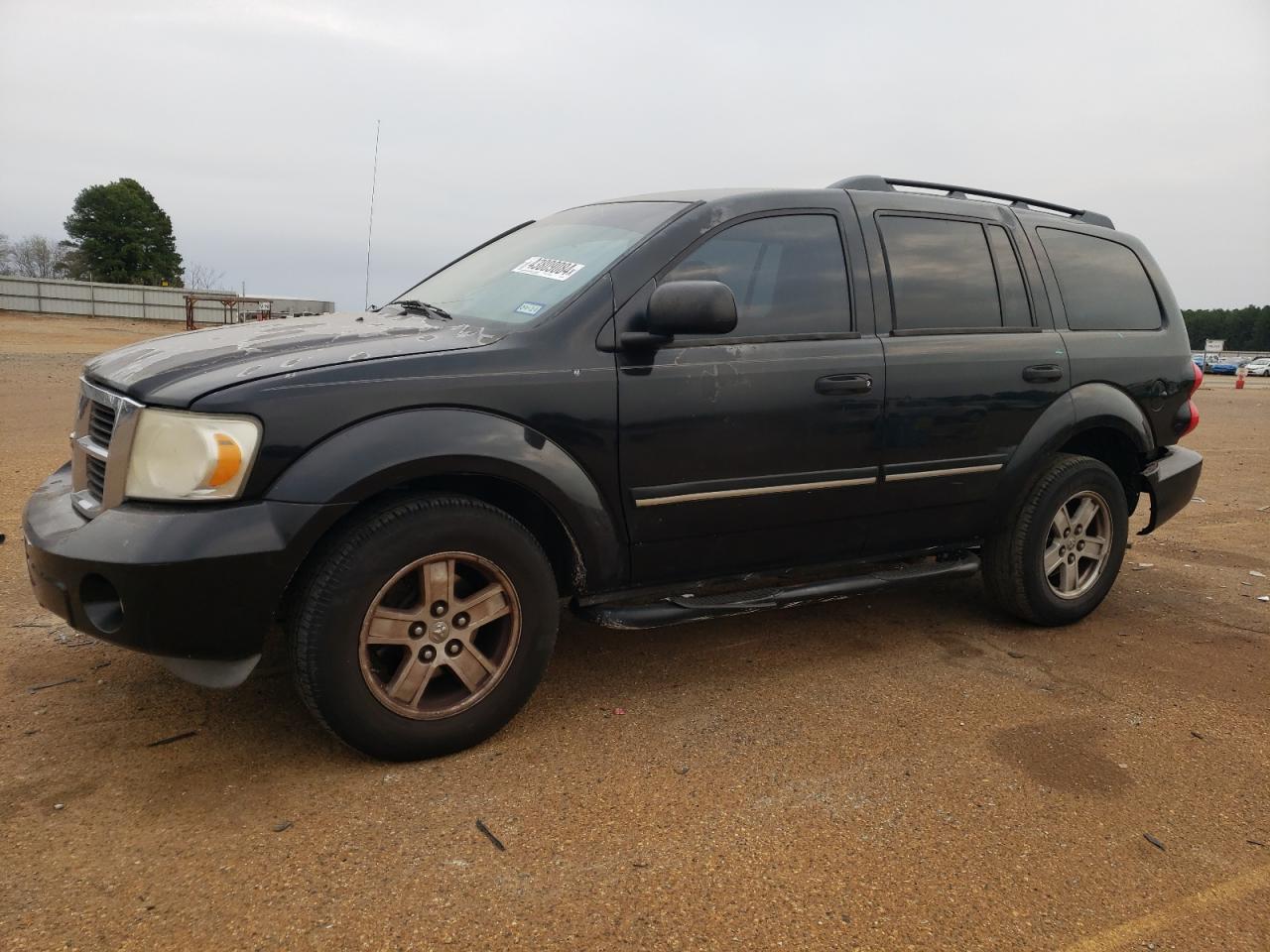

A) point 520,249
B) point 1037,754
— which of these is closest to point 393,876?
point 1037,754

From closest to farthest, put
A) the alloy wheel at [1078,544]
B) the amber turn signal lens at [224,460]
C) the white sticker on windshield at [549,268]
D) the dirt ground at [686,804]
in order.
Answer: the dirt ground at [686,804], the amber turn signal lens at [224,460], the white sticker on windshield at [549,268], the alloy wheel at [1078,544]

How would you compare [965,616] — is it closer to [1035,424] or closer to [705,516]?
[1035,424]

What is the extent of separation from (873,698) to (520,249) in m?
2.30

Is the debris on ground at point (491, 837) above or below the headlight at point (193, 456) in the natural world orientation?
below

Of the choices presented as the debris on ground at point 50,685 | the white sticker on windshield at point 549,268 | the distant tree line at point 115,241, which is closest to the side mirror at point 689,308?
the white sticker on windshield at point 549,268

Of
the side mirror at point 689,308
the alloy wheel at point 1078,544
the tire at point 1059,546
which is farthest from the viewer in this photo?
the alloy wheel at point 1078,544

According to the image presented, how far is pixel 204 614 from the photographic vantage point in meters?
2.72

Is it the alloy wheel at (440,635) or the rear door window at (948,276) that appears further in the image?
the rear door window at (948,276)

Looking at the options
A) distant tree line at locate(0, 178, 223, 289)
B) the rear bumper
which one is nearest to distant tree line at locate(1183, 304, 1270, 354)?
distant tree line at locate(0, 178, 223, 289)

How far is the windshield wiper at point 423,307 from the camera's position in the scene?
3.72 metres

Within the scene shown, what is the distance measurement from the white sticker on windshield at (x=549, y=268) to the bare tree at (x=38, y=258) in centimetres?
7016

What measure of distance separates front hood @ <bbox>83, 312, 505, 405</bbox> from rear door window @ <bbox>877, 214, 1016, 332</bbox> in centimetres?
175

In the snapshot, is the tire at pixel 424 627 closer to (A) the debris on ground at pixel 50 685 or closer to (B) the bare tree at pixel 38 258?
(A) the debris on ground at pixel 50 685

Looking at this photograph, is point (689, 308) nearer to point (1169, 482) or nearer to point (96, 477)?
point (96, 477)
